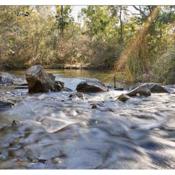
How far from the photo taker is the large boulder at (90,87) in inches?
196

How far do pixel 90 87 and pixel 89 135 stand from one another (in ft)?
7.51

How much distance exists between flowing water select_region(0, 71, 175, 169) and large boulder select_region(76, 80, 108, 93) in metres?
1.00

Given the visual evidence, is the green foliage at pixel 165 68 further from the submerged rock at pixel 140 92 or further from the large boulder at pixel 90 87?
the large boulder at pixel 90 87

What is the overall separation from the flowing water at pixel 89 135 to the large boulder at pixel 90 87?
997 millimetres

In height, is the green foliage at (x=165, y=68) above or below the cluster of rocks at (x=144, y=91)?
above

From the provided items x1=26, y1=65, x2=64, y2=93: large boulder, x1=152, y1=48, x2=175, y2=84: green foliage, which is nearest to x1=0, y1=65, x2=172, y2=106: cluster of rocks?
x1=26, y1=65, x2=64, y2=93: large boulder

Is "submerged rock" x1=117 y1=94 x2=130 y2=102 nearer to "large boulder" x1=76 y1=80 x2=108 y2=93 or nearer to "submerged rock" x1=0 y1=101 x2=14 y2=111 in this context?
"large boulder" x1=76 y1=80 x2=108 y2=93

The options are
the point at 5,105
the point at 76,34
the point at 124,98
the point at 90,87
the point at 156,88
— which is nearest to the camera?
the point at 76,34

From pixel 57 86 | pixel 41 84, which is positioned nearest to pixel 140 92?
pixel 57 86

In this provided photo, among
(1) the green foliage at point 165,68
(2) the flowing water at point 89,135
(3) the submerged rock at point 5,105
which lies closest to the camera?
(2) the flowing water at point 89,135

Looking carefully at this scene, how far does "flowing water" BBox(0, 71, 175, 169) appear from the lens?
2256 mm

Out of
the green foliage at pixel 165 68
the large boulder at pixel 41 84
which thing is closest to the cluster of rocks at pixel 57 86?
the large boulder at pixel 41 84

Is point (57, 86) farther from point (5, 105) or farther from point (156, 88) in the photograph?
point (5, 105)

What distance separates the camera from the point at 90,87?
4.96 meters
